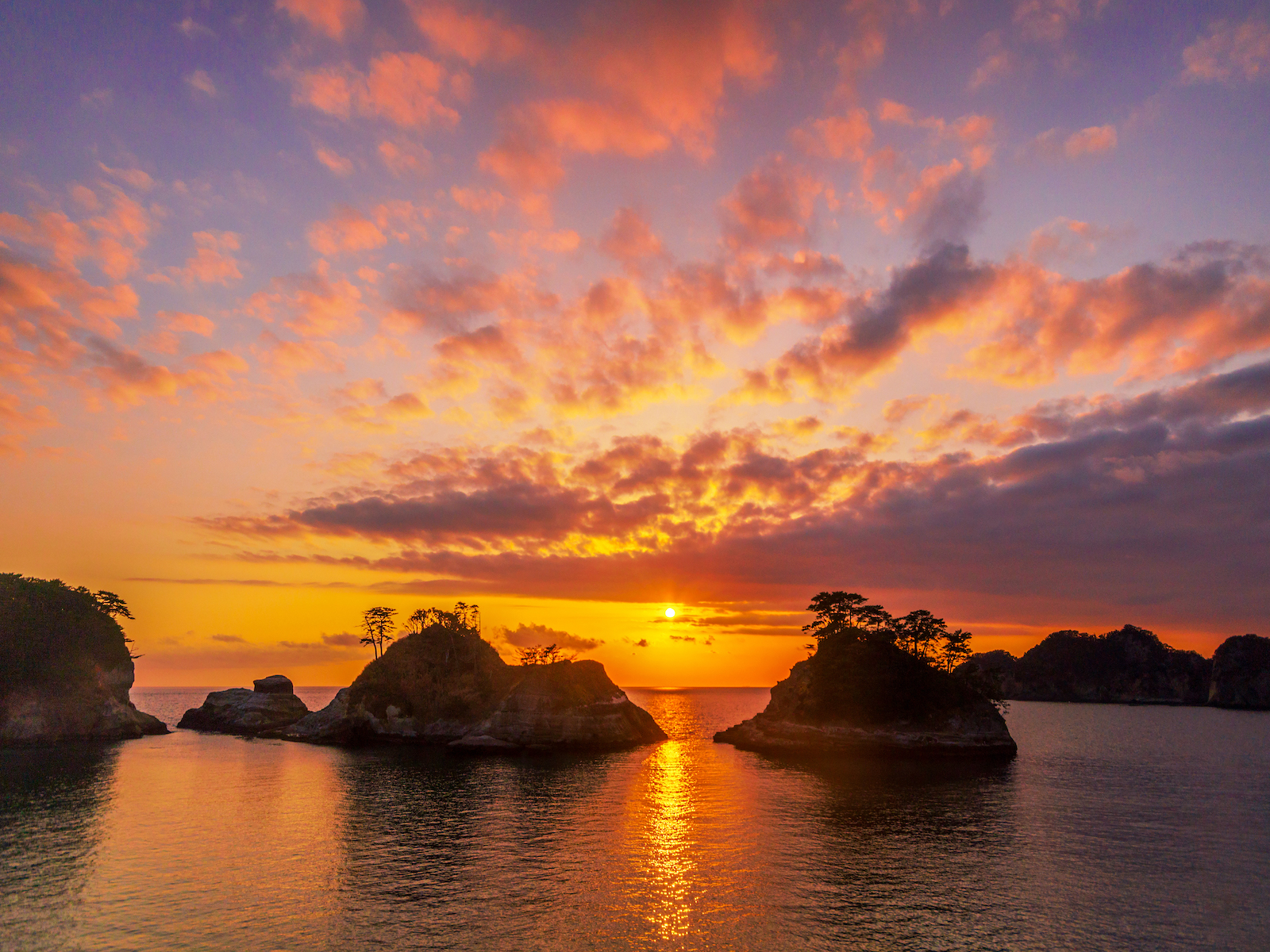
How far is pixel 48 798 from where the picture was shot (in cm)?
7044

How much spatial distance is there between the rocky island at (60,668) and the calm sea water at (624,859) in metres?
32.0

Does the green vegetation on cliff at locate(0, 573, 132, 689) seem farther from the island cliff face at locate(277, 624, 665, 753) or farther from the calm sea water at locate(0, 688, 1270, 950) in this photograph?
the island cliff face at locate(277, 624, 665, 753)

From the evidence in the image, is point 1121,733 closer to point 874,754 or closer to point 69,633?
point 874,754

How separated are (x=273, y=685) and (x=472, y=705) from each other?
65417 millimetres

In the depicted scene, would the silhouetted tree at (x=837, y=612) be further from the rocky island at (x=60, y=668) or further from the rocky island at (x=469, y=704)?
the rocky island at (x=60, y=668)

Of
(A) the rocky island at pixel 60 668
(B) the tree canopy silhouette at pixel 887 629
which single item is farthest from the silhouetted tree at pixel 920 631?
(A) the rocky island at pixel 60 668

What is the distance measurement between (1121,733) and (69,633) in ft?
782

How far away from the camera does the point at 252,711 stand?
156750mm

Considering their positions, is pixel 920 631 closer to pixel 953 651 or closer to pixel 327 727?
pixel 953 651

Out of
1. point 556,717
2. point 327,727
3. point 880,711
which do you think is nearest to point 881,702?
point 880,711

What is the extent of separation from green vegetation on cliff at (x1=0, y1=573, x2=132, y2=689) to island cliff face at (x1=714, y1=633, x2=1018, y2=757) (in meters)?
131

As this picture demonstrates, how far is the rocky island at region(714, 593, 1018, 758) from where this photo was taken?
4496 inches

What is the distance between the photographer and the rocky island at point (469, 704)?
394 feet

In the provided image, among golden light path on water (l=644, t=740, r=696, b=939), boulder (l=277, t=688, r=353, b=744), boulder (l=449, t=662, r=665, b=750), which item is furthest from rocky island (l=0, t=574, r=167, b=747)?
golden light path on water (l=644, t=740, r=696, b=939)
